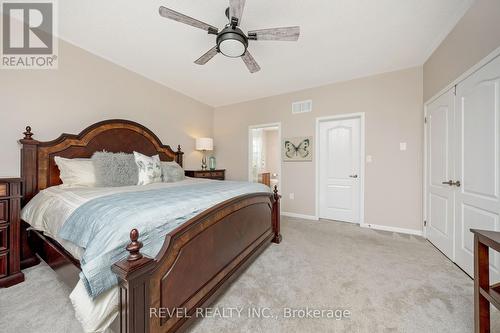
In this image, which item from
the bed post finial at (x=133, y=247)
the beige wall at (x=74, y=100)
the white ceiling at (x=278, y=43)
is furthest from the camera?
the beige wall at (x=74, y=100)

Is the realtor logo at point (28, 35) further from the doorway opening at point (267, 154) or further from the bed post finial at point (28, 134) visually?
the doorway opening at point (267, 154)

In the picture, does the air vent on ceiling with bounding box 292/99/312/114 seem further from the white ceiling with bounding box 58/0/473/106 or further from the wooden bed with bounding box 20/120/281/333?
the wooden bed with bounding box 20/120/281/333

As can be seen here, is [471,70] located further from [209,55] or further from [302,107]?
[209,55]

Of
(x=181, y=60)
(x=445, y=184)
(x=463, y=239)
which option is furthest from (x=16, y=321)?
(x=445, y=184)

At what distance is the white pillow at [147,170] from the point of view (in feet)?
8.07

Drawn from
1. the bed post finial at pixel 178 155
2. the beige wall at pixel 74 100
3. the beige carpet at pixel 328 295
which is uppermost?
the beige wall at pixel 74 100

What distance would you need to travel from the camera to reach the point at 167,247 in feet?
A: 3.36

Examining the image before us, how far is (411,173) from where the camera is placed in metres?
3.06

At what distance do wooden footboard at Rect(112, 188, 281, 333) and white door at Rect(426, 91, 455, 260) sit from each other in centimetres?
229

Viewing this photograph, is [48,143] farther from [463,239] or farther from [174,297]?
[463,239]

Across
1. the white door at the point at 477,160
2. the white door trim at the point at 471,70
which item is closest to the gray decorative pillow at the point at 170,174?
the white door at the point at 477,160

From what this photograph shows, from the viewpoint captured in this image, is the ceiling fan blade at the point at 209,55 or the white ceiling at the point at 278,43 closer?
the white ceiling at the point at 278,43

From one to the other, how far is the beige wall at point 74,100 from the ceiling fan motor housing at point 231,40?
1968mm

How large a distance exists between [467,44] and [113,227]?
3366mm
